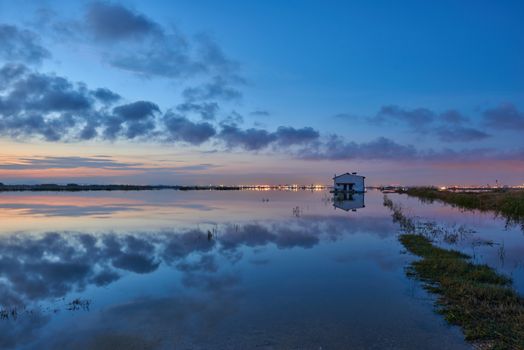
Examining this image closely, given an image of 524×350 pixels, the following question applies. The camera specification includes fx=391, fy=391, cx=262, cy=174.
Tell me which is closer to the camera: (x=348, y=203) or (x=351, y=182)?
(x=348, y=203)

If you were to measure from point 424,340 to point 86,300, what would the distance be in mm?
8044

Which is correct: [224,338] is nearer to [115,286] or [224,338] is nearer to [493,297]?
[115,286]

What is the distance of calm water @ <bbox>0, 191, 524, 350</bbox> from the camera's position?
7617 mm

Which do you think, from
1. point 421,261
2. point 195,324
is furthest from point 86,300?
point 421,261

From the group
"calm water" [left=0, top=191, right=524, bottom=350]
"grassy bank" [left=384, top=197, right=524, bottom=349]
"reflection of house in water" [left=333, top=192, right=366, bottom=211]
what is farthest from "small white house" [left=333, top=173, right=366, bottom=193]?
"grassy bank" [left=384, top=197, right=524, bottom=349]

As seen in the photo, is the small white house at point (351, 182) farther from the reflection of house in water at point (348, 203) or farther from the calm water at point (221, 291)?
the calm water at point (221, 291)

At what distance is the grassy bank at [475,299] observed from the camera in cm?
737

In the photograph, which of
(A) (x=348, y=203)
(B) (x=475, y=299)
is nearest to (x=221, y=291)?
(B) (x=475, y=299)

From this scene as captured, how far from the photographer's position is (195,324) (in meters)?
8.26

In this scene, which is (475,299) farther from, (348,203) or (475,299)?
(348,203)

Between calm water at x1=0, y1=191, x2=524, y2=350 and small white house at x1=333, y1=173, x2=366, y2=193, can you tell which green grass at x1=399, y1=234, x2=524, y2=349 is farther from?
small white house at x1=333, y1=173, x2=366, y2=193

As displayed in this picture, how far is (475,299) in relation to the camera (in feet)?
31.1

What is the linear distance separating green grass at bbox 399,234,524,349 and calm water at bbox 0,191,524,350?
0.41 meters

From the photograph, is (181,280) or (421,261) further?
(421,261)
